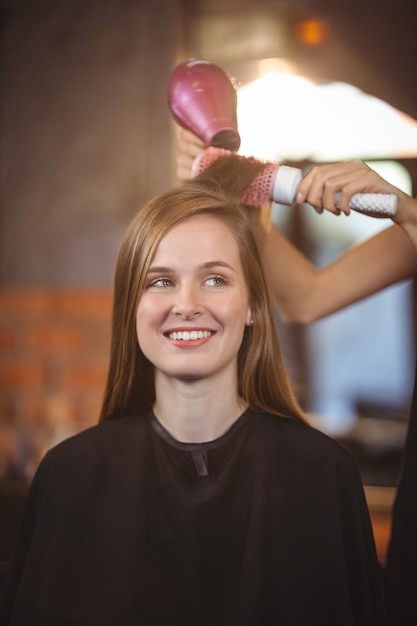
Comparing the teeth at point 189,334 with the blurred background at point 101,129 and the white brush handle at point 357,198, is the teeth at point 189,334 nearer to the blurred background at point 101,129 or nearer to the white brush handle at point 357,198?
the white brush handle at point 357,198

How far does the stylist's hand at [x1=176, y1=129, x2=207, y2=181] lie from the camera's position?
1.21 m

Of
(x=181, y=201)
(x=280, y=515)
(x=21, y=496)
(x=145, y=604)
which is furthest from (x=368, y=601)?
(x=21, y=496)

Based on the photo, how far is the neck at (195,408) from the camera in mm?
1145

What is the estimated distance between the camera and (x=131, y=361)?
1.20 meters

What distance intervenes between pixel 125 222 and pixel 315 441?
72.1 inches

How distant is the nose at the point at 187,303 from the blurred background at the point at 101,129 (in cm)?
161

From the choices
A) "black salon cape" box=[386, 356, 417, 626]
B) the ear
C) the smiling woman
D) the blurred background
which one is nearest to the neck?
the smiling woman

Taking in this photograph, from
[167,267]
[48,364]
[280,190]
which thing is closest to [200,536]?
[167,267]

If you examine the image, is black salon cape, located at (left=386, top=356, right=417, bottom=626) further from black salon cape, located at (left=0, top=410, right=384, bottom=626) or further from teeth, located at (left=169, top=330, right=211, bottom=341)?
teeth, located at (left=169, top=330, right=211, bottom=341)

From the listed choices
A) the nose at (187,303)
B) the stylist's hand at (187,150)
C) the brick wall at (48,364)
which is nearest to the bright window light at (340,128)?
the brick wall at (48,364)

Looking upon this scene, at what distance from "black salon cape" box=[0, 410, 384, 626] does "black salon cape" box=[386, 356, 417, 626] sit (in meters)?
0.08

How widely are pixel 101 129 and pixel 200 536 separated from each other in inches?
81.8

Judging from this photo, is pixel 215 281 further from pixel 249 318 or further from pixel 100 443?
pixel 100 443

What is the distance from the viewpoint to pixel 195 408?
115 centimetres
